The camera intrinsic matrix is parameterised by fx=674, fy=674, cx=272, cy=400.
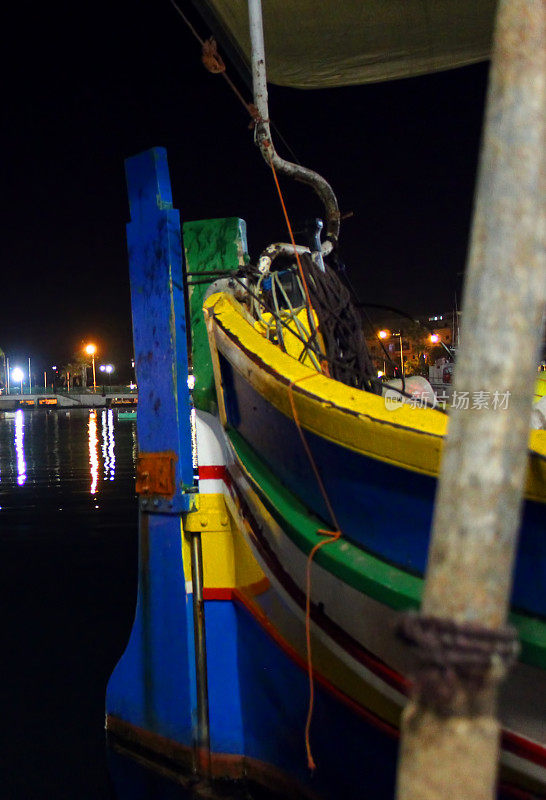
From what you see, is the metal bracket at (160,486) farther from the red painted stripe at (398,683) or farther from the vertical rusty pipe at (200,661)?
the red painted stripe at (398,683)

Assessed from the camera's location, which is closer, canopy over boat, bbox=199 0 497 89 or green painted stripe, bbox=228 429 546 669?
green painted stripe, bbox=228 429 546 669

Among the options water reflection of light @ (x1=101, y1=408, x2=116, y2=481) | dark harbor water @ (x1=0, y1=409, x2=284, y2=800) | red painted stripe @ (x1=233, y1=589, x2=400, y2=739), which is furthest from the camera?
water reflection of light @ (x1=101, y1=408, x2=116, y2=481)

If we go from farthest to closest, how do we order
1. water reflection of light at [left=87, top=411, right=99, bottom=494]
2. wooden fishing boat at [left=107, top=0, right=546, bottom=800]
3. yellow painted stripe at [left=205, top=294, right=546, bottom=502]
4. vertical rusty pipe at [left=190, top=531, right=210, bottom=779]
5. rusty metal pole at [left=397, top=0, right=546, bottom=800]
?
water reflection of light at [left=87, top=411, right=99, bottom=494], vertical rusty pipe at [left=190, top=531, right=210, bottom=779], wooden fishing boat at [left=107, top=0, right=546, bottom=800], yellow painted stripe at [left=205, top=294, right=546, bottom=502], rusty metal pole at [left=397, top=0, right=546, bottom=800]

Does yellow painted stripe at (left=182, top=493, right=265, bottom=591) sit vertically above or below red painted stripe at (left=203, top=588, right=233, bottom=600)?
above

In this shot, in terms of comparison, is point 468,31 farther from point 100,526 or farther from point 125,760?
point 100,526

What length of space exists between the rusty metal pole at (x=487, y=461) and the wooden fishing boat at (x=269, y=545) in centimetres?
60

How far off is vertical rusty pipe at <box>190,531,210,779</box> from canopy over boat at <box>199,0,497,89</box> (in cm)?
346

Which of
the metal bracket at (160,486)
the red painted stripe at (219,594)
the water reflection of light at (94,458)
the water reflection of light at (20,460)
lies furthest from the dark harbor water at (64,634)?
the water reflection of light at (20,460)

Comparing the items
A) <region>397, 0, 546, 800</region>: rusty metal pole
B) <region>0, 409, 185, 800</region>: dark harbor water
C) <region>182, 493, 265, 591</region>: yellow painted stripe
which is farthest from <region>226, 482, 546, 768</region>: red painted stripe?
<region>0, 409, 185, 800</region>: dark harbor water

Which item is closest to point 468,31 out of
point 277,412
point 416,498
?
point 277,412

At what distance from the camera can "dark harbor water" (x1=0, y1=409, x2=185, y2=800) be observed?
3939 millimetres

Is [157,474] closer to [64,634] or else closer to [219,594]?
[219,594]

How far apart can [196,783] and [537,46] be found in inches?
143

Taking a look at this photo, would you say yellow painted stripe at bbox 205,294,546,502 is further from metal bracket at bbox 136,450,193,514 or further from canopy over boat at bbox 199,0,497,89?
canopy over boat at bbox 199,0,497,89
